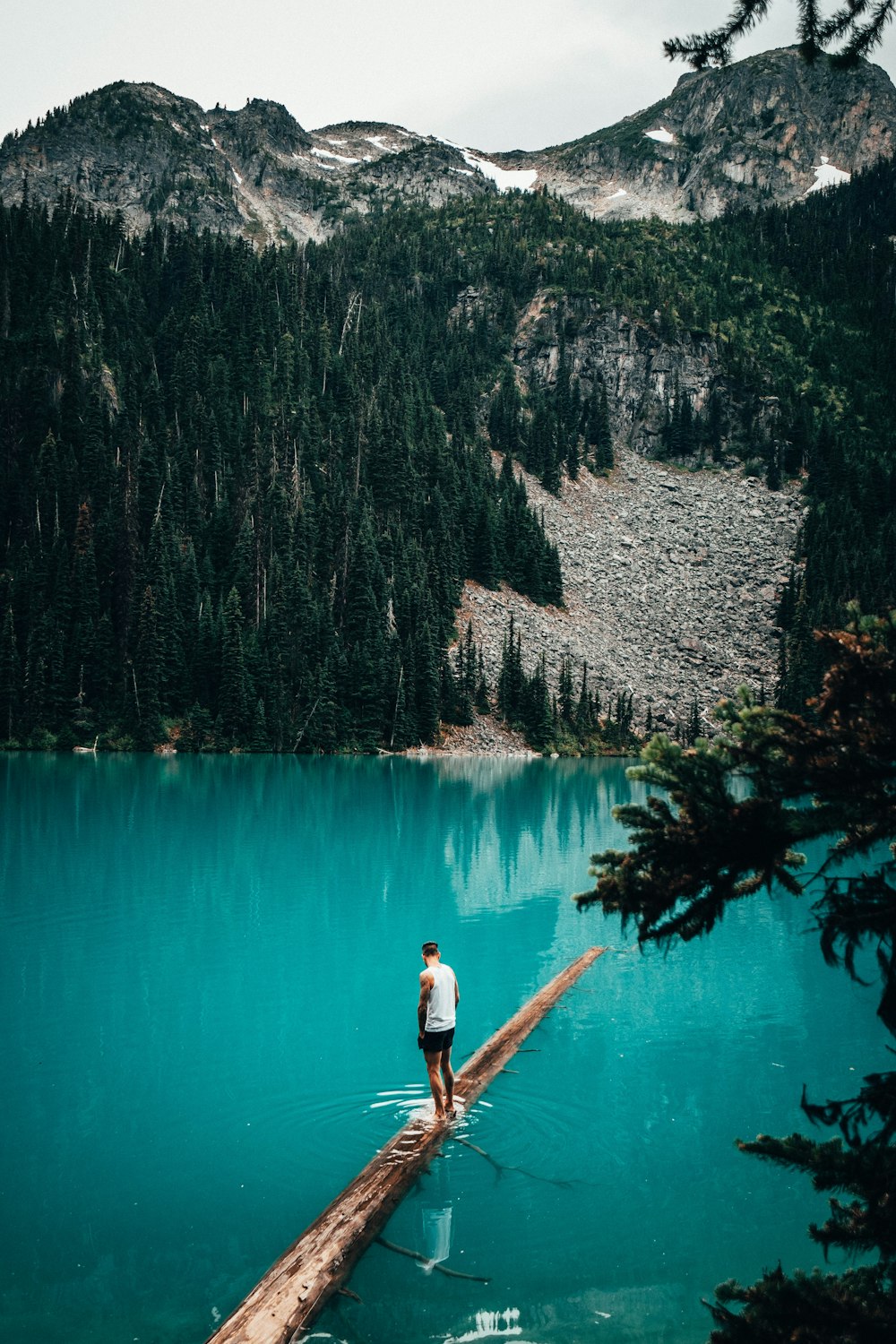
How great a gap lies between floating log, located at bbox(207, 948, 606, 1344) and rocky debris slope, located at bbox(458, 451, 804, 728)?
9382 centimetres

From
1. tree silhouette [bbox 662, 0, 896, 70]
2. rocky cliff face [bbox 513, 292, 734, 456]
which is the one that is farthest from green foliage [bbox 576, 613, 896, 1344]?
rocky cliff face [bbox 513, 292, 734, 456]

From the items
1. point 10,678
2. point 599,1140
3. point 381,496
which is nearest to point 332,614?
point 381,496

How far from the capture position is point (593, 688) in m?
111

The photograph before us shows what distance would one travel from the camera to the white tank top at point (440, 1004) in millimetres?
11398

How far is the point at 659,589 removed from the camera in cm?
13188

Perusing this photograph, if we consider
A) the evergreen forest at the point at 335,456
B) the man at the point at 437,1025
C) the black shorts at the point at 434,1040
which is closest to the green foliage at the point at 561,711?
the evergreen forest at the point at 335,456

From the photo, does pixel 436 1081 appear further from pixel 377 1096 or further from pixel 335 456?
pixel 335 456

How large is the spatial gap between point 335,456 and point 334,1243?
403 feet

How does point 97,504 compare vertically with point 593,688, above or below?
above

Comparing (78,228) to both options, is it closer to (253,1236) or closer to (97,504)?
(97,504)

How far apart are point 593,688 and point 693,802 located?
351 feet

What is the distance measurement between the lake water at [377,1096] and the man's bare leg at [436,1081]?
0.38m

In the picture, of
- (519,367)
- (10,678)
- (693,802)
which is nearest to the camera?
(693,802)

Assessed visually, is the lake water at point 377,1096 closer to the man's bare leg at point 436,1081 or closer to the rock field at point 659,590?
the man's bare leg at point 436,1081
